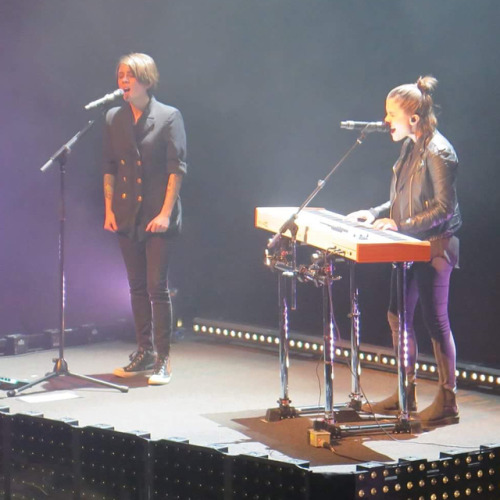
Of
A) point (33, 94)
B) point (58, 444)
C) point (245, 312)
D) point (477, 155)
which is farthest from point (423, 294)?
point (33, 94)

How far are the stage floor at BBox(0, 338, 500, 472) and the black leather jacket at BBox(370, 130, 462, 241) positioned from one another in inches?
39.2

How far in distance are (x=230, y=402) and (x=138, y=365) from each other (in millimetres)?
931

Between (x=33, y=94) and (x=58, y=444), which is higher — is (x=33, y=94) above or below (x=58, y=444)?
above

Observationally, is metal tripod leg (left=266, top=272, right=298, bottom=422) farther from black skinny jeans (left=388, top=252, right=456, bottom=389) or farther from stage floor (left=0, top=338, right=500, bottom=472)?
black skinny jeans (left=388, top=252, right=456, bottom=389)

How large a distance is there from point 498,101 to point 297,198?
188cm

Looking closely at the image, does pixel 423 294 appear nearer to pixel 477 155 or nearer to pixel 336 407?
pixel 336 407

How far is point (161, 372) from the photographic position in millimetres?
5867

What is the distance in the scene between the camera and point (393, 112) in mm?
4781

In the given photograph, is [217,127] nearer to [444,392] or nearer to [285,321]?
[285,321]

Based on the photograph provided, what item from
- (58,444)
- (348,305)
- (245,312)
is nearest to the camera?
(58,444)

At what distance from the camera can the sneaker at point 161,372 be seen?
583 cm

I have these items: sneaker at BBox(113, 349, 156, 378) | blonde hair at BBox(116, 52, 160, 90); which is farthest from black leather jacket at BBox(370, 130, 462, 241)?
sneaker at BBox(113, 349, 156, 378)

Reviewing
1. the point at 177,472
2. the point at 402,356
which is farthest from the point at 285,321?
the point at 177,472

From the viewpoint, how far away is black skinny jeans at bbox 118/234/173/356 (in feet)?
19.1
